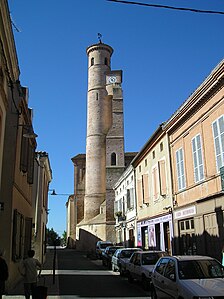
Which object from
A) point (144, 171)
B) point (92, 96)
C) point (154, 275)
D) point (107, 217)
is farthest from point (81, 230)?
point (154, 275)

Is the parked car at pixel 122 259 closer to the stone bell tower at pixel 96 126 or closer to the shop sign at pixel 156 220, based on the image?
the shop sign at pixel 156 220

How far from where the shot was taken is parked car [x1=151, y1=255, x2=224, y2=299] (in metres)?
7.19

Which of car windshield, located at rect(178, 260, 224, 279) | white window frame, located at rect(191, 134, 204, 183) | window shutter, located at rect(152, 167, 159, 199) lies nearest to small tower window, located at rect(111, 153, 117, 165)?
window shutter, located at rect(152, 167, 159, 199)

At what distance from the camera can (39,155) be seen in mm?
24594

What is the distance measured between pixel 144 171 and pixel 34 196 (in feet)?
26.8

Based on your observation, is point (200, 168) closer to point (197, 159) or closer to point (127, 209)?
point (197, 159)

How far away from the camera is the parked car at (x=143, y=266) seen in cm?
1327

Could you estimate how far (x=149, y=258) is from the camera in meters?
14.5

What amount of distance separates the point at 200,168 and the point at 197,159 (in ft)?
1.74

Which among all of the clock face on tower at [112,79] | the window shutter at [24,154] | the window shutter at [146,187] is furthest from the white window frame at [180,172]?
the clock face on tower at [112,79]

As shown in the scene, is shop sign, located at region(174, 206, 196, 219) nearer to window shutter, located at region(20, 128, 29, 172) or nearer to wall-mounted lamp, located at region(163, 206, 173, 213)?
wall-mounted lamp, located at region(163, 206, 173, 213)

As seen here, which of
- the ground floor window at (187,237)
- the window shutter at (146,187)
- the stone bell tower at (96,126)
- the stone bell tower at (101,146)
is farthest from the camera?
the stone bell tower at (96,126)

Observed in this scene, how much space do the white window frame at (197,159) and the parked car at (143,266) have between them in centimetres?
380

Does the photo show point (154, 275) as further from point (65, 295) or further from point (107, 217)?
point (107, 217)
